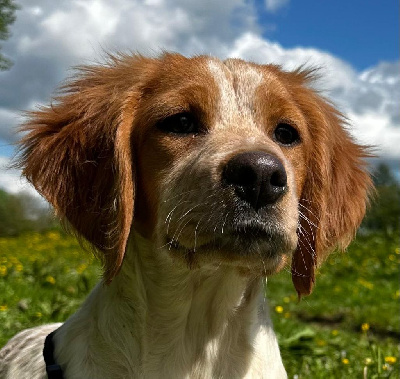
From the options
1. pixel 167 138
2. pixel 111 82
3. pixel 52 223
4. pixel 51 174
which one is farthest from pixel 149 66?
pixel 52 223

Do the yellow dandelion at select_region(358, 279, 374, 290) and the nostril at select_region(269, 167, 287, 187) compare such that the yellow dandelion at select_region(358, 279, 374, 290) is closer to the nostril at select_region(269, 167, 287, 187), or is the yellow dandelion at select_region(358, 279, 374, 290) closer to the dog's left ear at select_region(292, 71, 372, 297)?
the dog's left ear at select_region(292, 71, 372, 297)

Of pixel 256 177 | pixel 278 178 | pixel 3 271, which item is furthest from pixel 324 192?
pixel 3 271

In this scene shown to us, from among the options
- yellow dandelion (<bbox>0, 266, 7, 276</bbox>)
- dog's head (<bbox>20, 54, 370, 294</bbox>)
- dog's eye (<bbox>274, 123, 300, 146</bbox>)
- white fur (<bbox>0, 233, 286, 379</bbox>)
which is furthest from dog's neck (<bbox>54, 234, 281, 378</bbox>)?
yellow dandelion (<bbox>0, 266, 7, 276</bbox>)

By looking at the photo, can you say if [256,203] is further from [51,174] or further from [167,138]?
[51,174]

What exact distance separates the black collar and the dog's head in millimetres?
529

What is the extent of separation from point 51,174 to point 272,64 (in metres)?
1.57

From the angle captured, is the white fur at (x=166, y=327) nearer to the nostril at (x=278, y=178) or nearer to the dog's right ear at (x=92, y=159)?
the dog's right ear at (x=92, y=159)

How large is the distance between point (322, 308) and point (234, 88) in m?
7.04

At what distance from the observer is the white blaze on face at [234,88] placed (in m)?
3.25

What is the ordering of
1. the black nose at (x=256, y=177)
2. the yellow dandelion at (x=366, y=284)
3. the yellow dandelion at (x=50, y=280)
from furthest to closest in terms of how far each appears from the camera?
the yellow dandelion at (x=366, y=284)
the yellow dandelion at (x=50, y=280)
the black nose at (x=256, y=177)

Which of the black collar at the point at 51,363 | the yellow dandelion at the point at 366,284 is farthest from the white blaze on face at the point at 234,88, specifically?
the yellow dandelion at the point at 366,284

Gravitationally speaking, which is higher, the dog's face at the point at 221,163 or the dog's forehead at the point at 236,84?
the dog's forehead at the point at 236,84

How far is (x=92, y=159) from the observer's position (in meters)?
3.29

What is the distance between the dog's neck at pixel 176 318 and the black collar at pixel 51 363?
0.65ft
